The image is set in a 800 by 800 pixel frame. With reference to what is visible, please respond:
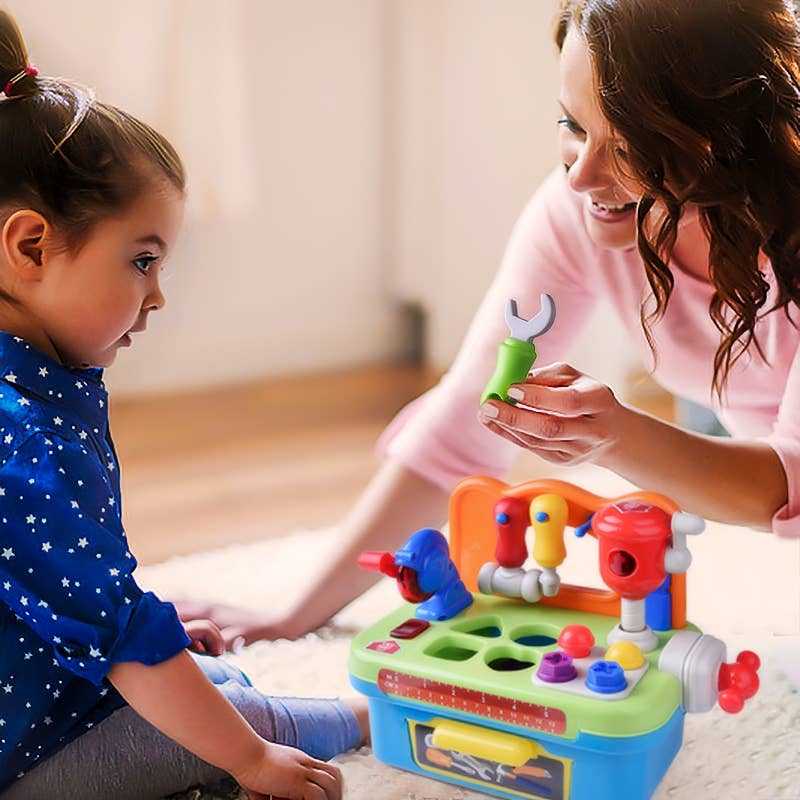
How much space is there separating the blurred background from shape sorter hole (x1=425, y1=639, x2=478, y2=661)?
0.92 m

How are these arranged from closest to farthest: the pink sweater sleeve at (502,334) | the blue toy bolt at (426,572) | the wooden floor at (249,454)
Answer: the blue toy bolt at (426,572), the pink sweater sleeve at (502,334), the wooden floor at (249,454)

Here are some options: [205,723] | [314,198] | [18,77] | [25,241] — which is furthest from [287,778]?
[314,198]

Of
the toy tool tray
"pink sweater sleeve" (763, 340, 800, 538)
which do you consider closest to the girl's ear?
the toy tool tray

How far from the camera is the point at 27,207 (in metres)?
0.84

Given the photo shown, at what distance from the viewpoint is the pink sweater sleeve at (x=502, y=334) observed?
4.11ft

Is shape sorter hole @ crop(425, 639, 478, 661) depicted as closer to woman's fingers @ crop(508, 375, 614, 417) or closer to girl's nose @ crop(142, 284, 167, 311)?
woman's fingers @ crop(508, 375, 614, 417)

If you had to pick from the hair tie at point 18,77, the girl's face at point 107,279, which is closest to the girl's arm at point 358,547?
the girl's face at point 107,279

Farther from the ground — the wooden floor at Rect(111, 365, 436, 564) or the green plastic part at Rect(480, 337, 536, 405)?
the green plastic part at Rect(480, 337, 536, 405)

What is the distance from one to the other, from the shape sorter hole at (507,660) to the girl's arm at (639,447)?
157mm

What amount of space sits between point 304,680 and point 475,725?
27 cm

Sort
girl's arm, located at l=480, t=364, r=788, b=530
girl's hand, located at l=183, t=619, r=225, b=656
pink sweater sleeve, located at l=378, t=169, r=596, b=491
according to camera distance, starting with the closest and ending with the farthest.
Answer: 1. girl's arm, located at l=480, t=364, r=788, b=530
2. girl's hand, located at l=183, t=619, r=225, b=656
3. pink sweater sleeve, located at l=378, t=169, r=596, b=491

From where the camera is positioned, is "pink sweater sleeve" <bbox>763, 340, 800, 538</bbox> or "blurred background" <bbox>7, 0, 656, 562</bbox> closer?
"pink sweater sleeve" <bbox>763, 340, 800, 538</bbox>

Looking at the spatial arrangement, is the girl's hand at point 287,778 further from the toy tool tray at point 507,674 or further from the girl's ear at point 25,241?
the girl's ear at point 25,241

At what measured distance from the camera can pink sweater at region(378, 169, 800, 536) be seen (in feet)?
4.01
